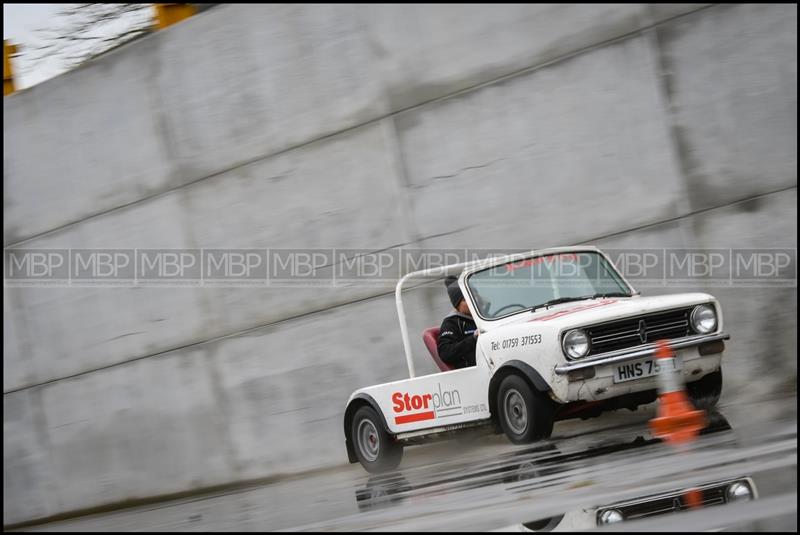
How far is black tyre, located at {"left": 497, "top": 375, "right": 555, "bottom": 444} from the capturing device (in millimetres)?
7938

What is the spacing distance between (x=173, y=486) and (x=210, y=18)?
582 centimetres

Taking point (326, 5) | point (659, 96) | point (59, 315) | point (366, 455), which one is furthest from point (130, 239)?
point (659, 96)

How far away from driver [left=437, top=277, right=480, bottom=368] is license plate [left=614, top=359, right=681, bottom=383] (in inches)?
59.1

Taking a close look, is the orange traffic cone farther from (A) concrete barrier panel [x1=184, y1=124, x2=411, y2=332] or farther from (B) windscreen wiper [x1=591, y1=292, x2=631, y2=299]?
(A) concrete barrier panel [x1=184, y1=124, x2=411, y2=332]

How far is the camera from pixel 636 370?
312 inches

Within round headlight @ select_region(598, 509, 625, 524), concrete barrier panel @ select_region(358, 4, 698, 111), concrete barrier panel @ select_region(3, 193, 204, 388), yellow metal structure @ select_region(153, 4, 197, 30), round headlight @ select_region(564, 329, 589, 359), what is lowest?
round headlight @ select_region(598, 509, 625, 524)

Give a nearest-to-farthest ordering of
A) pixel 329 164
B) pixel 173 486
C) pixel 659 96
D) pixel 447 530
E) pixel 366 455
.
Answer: pixel 447 530 < pixel 366 455 < pixel 659 96 < pixel 329 164 < pixel 173 486

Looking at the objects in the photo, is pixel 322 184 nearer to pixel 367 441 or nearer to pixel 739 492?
pixel 367 441

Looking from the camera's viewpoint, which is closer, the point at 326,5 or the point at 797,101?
the point at 797,101

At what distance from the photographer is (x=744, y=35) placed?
34.1ft

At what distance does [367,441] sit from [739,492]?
6197mm

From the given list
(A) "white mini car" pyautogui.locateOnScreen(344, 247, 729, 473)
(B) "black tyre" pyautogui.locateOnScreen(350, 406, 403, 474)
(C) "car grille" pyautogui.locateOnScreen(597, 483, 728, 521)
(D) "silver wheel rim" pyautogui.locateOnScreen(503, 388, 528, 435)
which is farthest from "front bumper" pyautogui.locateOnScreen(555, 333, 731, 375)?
(C) "car grille" pyautogui.locateOnScreen(597, 483, 728, 521)

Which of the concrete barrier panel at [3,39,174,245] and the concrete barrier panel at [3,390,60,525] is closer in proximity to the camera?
the concrete barrier panel at [3,39,174,245]

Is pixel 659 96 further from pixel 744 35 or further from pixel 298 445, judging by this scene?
pixel 298 445
